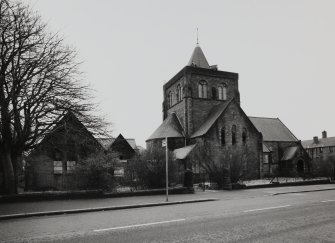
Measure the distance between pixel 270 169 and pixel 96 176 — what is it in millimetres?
37232

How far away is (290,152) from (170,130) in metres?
21.2

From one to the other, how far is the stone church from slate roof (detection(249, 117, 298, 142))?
0.70ft

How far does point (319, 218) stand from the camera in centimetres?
975

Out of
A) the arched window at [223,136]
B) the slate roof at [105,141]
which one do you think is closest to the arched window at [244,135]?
the arched window at [223,136]

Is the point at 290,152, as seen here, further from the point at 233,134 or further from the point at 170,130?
the point at 170,130

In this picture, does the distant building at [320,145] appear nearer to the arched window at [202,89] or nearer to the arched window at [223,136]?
the arched window at [202,89]

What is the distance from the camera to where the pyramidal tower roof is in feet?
159

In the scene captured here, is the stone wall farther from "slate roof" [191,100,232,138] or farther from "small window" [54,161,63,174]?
"small window" [54,161,63,174]

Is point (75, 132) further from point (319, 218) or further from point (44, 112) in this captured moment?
point (319, 218)

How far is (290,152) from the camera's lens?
49.2 metres

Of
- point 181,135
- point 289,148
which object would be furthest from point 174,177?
point 289,148

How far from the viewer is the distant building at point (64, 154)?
19138 millimetres

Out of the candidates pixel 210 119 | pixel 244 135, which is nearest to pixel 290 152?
pixel 244 135

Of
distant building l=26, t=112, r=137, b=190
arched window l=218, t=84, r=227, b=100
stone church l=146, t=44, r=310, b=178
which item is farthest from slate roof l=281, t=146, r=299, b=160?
distant building l=26, t=112, r=137, b=190
